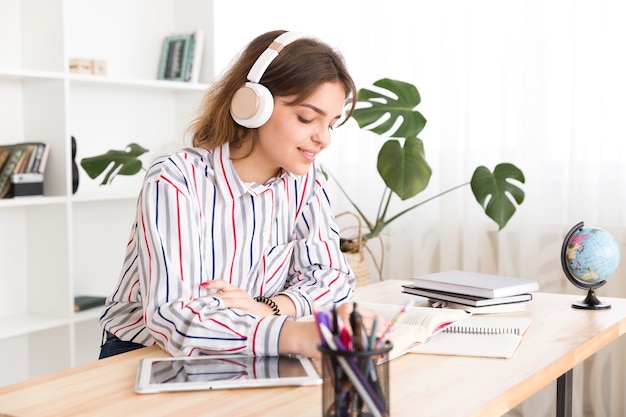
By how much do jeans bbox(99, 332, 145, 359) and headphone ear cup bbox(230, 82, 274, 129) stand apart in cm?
47

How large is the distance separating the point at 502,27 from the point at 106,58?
154 cm

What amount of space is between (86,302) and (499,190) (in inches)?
61.2

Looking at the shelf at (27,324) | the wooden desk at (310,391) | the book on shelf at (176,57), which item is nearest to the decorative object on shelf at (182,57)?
the book on shelf at (176,57)

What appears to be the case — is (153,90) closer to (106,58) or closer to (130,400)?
(106,58)

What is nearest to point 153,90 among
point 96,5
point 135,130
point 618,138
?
point 135,130

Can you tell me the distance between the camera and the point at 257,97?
1.54 metres

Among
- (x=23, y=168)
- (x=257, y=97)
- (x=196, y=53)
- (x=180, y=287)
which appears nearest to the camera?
(x=180, y=287)

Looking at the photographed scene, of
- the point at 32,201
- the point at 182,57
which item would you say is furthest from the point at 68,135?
the point at 182,57

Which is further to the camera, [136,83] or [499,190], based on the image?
[136,83]

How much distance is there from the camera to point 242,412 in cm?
108

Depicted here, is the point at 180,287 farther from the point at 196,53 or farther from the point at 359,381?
the point at 196,53

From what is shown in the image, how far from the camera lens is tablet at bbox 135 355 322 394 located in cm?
118

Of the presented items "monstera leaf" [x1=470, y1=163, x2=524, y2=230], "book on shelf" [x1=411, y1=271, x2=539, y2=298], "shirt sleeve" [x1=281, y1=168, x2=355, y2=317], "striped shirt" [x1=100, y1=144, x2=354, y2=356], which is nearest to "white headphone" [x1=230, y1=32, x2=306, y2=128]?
"striped shirt" [x1=100, y1=144, x2=354, y2=356]

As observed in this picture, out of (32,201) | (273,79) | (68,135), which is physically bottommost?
(32,201)
